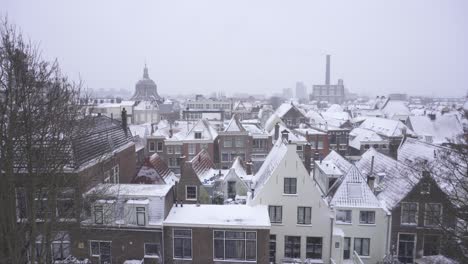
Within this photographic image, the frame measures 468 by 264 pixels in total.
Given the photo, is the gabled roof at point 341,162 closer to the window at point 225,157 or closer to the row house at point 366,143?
the window at point 225,157

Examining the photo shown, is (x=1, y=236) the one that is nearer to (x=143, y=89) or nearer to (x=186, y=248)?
(x=186, y=248)

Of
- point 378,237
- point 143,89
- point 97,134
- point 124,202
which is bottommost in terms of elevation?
point 378,237

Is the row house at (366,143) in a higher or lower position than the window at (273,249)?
higher

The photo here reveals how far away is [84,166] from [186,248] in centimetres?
829

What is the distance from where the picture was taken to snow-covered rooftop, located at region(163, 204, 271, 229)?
64.8ft

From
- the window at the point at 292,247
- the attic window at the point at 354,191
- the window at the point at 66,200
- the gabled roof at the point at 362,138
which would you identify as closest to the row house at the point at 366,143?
the gabled roof at the point at 362,138

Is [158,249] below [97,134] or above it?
below

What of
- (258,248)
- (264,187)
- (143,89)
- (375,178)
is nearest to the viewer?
(258,248)

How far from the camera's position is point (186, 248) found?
20.4 m

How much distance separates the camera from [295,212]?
22.8 meters

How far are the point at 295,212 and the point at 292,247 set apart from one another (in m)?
2.62

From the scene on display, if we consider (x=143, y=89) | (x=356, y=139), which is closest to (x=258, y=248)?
(x=356, y=139)

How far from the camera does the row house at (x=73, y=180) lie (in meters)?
12.5

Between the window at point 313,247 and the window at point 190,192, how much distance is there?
34.2ft
